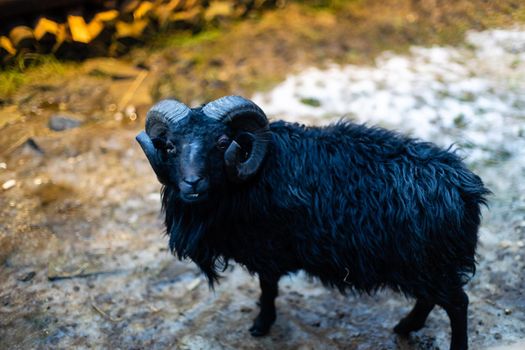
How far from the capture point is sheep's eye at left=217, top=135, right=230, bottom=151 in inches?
136

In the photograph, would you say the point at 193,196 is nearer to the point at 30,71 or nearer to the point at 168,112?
the point at 168,112

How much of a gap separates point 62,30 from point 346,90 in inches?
150

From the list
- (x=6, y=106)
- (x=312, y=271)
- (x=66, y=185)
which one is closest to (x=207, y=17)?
(x=6, y=106)

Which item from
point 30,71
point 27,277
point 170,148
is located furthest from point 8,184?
point 170,148

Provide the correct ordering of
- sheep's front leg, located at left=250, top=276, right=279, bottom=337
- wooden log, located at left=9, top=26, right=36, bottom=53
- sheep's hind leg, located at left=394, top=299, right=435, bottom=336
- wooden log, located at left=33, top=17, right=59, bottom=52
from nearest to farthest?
sheep's hind leg, located at left=394, top=299, right=435, bottom=336 < sheep's front leg, located at left=250, top=276, right=279, bottom=337 < wooden log, located at left=9, top=26, right=36, bottom=53 < wooden log, located at left=33, top=17, right=59, bottom=52

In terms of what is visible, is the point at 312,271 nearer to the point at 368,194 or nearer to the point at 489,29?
the point at 368,194

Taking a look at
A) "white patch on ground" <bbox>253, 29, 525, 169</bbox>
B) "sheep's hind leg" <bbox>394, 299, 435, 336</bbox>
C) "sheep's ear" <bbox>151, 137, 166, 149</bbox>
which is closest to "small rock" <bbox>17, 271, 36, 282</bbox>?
"sheep's ear" <bbox>151, 137, 166, 149</bbox>

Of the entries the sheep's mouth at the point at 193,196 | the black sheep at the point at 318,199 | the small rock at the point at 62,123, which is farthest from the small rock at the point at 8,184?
the sheep's mouth at the point at 193,196

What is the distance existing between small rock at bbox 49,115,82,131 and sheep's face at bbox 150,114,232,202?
3.61 meters

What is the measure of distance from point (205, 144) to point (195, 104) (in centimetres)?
379

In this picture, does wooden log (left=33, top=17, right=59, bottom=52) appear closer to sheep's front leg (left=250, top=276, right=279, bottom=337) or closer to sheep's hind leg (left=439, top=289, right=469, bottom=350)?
sheep's front leg (left=250, top=276, right=279, bottom=337)

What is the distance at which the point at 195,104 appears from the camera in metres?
7.10

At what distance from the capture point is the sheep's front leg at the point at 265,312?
4.29m

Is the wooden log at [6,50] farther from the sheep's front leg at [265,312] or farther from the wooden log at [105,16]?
the sheep's front leg at [265,312]
